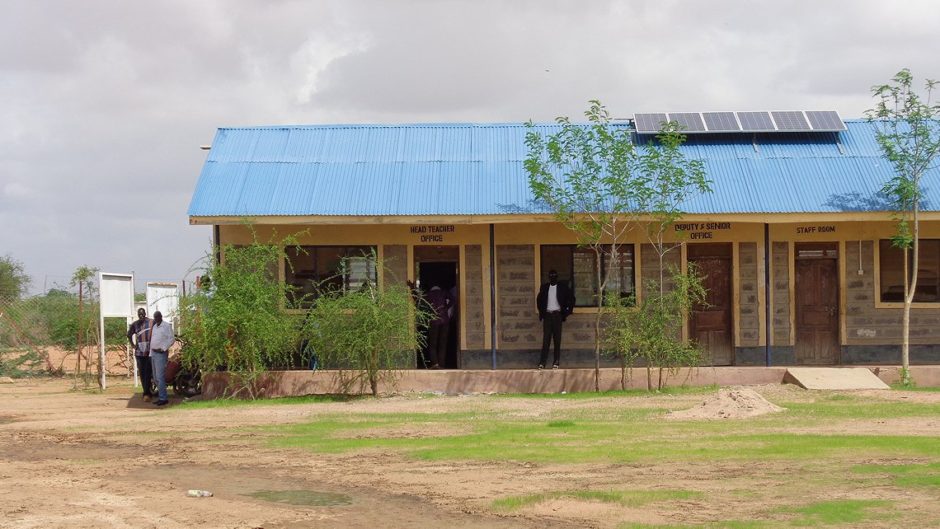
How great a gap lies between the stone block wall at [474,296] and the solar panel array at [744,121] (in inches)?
169

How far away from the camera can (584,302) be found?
2272cm

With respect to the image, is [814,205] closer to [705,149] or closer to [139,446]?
[705,149]

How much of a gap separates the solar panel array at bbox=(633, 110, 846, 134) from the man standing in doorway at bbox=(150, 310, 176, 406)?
10064 mm

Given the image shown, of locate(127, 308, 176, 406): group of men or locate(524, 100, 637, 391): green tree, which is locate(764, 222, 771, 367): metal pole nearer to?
locate(524, 100, 637, 391): green tree

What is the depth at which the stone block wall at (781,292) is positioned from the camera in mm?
22578

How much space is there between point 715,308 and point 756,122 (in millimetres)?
4006

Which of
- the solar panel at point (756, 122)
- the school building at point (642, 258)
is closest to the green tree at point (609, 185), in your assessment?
the school building at point (642, 258)

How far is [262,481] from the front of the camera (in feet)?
39.0

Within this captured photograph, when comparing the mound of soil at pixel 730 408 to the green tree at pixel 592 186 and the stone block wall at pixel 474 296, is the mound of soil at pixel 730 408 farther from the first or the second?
the stone block wall at pixel 474 296

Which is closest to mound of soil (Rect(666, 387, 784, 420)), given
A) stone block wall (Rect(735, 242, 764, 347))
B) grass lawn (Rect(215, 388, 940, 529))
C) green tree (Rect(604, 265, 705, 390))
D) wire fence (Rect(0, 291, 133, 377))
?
grass lawn (Rect(215, 388, 940, 529))

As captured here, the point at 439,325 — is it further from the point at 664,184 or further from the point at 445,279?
the point at 664,184

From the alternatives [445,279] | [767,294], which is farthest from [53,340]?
[767,294]

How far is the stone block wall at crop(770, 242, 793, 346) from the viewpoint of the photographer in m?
22.6

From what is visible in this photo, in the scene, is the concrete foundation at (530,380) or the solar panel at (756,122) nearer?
the concrete foundation at (530,380)
